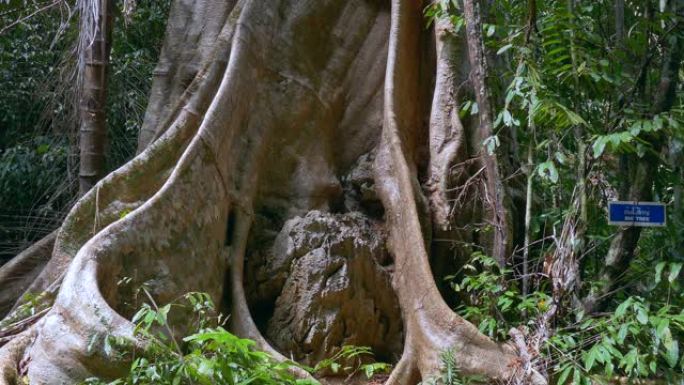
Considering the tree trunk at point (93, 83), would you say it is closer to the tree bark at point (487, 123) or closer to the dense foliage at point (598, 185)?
the tree bark at point (487, 123)

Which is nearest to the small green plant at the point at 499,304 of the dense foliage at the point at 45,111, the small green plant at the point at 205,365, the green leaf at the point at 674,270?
the green leaf at the point at 674,270

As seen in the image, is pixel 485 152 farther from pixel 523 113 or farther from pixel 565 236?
pixel 565 236

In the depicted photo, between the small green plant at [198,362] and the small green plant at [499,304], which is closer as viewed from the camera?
the small green plant at [198,362]

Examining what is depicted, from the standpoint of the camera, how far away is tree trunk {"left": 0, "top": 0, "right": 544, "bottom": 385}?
4.13 metres

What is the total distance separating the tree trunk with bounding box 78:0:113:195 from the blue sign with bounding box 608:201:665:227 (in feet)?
11.4

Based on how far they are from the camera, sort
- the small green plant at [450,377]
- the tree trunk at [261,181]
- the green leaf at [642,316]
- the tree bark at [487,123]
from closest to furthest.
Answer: the green leaf at [642,316], the tree trunk at [261,181], the small green plant at [450,377], the tree bark at [487,123]

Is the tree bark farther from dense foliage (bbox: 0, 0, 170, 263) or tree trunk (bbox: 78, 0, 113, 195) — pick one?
dense foliage (bbox: 0, 0, 170, 263)

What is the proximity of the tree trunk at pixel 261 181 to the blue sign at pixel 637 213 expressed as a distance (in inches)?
34.1

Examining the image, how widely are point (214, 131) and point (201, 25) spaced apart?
1.46 m

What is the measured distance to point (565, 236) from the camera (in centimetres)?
445

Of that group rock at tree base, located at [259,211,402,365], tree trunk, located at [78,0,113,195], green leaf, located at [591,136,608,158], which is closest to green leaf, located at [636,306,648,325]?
green leaf, located at [591,136,608,158]

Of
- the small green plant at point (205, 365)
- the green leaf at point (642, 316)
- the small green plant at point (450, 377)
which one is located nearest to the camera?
the small green plant at point (205, 365)

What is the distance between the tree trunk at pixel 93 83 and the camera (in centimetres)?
530

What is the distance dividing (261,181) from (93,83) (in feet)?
4.52
